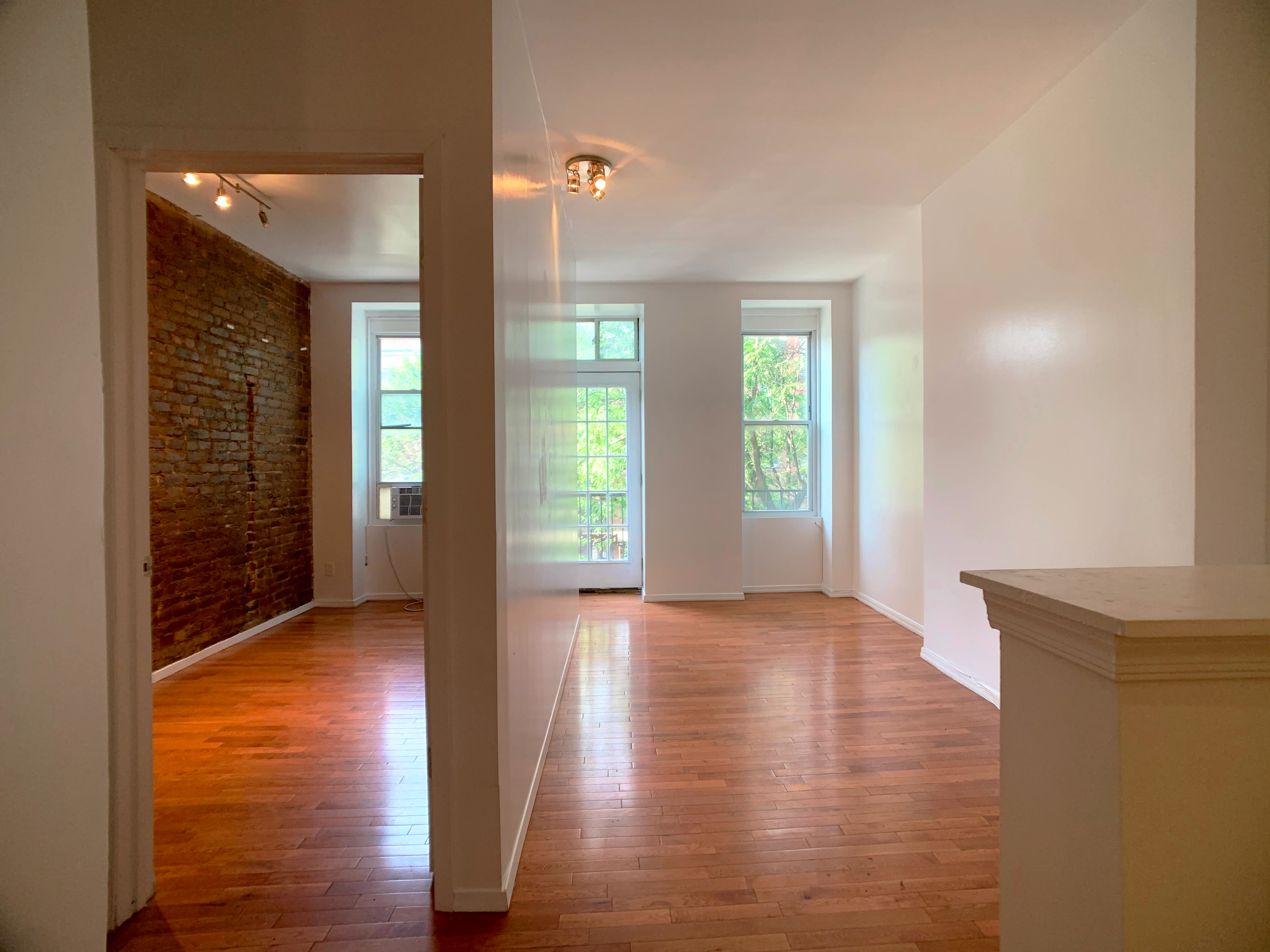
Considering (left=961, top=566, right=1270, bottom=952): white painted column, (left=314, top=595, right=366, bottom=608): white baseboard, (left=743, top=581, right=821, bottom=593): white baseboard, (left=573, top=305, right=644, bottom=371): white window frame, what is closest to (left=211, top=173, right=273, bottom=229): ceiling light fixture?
(left=573, top=305, right=644, bottom=371): white window frame

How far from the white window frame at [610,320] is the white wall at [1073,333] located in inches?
119

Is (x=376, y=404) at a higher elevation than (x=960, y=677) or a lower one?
higher

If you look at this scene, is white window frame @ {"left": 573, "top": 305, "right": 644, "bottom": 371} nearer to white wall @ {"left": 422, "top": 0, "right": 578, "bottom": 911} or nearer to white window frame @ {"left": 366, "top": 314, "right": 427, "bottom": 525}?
white window frame @ {"left": 366, "top": 314, "right": 427, "bottom": 525}

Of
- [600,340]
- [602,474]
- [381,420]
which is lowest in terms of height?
[602,474]

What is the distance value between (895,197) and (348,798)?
14.0 feet

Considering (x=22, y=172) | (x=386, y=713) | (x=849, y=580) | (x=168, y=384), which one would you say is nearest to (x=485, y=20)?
(x=22, y=172)

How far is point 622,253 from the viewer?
16.0 ft

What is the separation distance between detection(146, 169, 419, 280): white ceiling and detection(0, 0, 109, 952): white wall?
2893 millimetres

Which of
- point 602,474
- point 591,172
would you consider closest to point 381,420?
point 602,474

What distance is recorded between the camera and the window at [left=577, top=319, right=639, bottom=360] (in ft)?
20.4

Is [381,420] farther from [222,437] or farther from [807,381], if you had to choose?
[807,381]

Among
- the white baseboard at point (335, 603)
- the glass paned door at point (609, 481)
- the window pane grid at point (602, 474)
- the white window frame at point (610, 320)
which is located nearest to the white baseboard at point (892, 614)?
the glass paned door at point (609, 481)

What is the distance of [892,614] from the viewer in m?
5.08

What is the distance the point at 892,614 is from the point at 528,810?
3.77 metres
